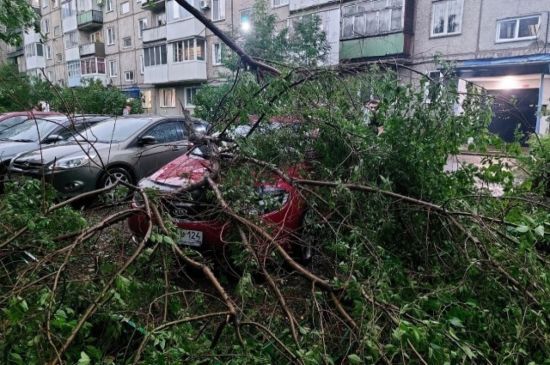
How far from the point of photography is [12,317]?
5.64ft

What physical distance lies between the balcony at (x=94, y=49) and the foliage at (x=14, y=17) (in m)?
32.8

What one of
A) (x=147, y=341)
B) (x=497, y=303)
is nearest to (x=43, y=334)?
(x=147, y=341)

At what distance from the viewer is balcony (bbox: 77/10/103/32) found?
34.4 metres

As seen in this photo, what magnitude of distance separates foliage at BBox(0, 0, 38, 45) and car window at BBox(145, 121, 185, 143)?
2.30 meters

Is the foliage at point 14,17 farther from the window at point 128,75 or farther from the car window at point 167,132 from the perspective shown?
the window at point 128,75

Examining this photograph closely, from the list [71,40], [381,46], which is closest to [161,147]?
[381,46]

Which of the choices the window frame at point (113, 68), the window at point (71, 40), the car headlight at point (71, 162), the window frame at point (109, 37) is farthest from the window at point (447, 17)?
the window at point (71, 40)

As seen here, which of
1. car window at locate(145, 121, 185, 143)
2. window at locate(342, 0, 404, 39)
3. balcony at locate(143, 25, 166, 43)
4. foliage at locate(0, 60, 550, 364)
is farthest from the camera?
balcony at locate(143, 25, 166, 43)

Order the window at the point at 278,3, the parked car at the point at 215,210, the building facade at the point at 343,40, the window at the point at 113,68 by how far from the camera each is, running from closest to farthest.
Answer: the parked car at the point at 215,210, the building facade at the point at 343,40, the window at the point at 278,3, the window at the point at 113,68

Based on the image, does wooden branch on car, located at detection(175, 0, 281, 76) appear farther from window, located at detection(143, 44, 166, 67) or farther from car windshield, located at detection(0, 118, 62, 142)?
window, located at detection(143, 44, 166, 67)

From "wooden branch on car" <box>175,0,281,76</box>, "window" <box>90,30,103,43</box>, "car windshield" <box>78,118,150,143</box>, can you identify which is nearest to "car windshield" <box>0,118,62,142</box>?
"car windshield" <box>78,118,150,143</box>

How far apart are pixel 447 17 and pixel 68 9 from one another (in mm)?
35581

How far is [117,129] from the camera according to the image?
7035 mm

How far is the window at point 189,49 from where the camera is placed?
87.5ft
